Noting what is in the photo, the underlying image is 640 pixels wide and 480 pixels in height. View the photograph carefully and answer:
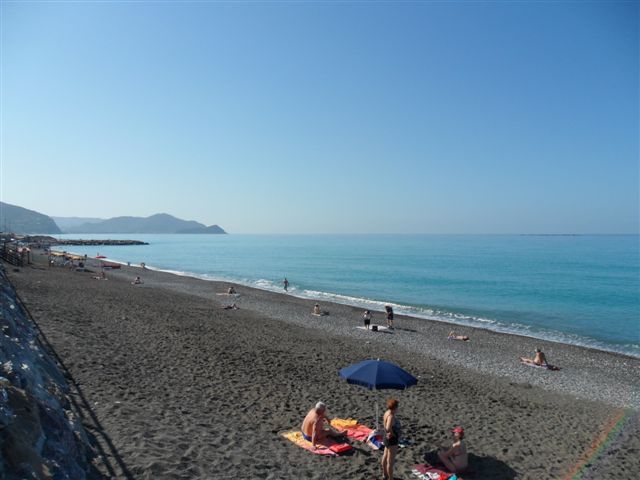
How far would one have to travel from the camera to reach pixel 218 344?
15828mm

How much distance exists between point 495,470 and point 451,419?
7.90 feet

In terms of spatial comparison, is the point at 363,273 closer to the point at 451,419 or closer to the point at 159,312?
the point at 159,312

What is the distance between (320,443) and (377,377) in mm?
1721

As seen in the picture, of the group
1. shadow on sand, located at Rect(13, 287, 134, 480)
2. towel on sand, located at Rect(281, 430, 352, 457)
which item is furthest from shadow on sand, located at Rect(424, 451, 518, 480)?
shadow on sand, located at Rect(13, 287, 134, 480)

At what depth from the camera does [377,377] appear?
8.34 m

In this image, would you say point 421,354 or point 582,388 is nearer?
point 582,388

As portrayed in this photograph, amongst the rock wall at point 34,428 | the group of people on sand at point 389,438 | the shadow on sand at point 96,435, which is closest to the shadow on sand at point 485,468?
the group of people on sand at point 389,438

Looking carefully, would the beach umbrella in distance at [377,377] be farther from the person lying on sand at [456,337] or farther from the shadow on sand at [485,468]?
the person lying on sand at [456,337]

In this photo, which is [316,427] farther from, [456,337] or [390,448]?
[456,337]

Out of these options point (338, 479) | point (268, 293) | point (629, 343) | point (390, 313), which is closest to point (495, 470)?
point (338, 479)

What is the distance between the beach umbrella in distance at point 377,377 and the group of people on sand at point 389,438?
585 mm

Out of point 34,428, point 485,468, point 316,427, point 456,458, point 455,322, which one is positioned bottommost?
point 455,322

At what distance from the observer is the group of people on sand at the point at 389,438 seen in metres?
7.05

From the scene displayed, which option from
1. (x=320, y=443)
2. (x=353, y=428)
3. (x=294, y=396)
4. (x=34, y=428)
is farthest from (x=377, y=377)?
(x=34, y=428)
